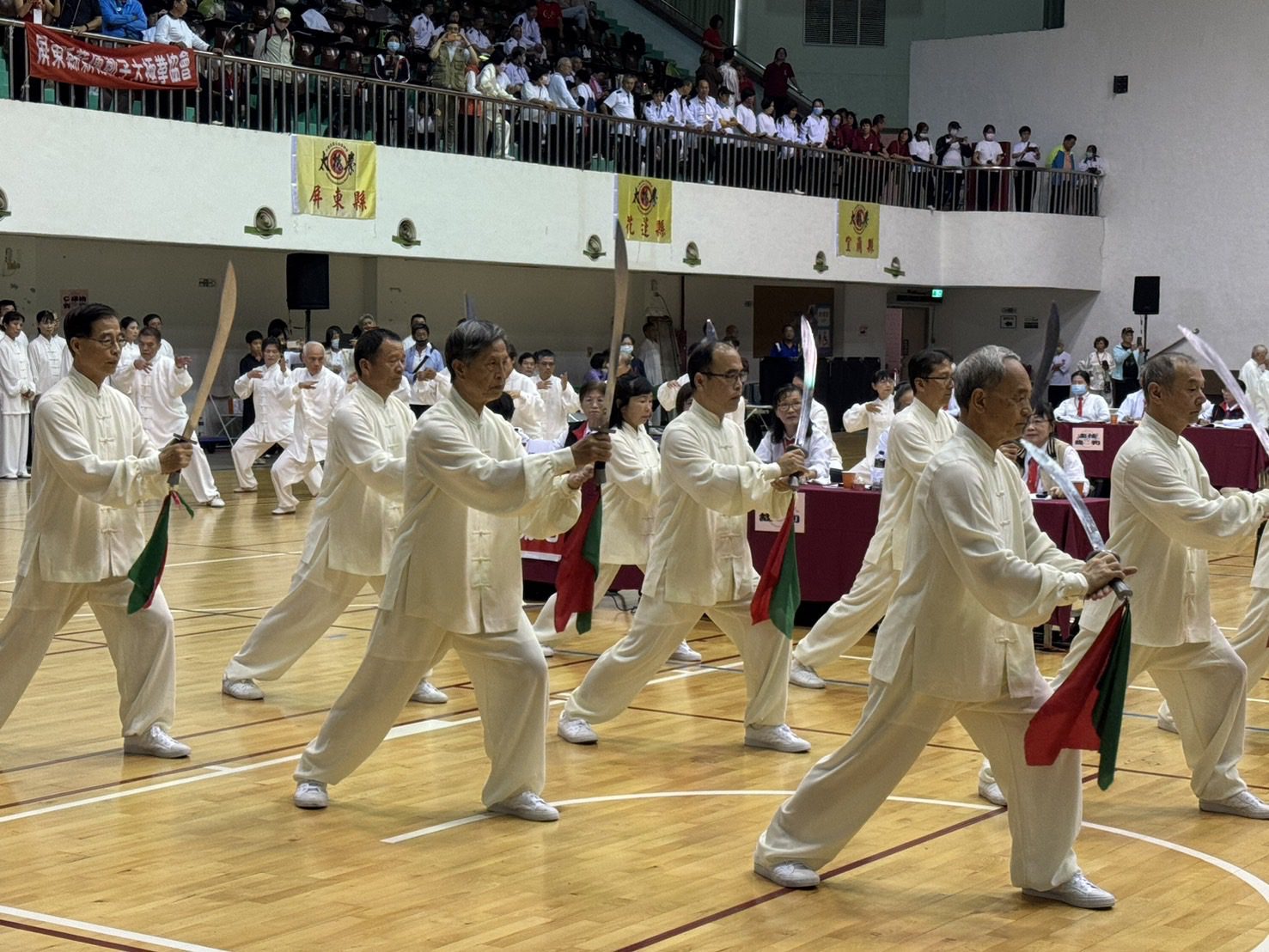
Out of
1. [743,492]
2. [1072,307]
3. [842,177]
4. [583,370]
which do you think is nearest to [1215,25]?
[1072,307]

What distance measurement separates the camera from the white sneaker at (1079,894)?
521 centimetres

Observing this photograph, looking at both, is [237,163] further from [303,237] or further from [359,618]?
[359,618]

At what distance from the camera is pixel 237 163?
18625 millimetres

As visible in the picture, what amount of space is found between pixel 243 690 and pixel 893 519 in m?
3.42

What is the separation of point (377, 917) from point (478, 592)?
1394 millimetres

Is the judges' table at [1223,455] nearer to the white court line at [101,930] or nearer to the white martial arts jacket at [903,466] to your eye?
the white martial arts jacket at [903,466]

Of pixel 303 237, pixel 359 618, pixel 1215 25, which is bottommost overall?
pixel 359 618

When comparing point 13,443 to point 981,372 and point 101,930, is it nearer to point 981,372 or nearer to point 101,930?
point 101,930

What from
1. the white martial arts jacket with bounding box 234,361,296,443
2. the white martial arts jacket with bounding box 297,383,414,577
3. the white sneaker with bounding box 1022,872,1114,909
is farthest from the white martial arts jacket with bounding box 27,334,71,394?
the white sneaker with bounding box 1022,872,1114,909

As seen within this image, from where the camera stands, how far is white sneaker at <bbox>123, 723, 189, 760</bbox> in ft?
23.2

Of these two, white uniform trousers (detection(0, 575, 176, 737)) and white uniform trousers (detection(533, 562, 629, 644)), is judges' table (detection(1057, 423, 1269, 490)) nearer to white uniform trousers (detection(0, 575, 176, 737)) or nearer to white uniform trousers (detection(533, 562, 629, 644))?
white uniform trousers (detection(533, 562, 629, 644))

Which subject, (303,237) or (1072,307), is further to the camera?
(1072,307)

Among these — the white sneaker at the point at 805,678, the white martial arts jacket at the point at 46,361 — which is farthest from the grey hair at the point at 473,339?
the white martial arts jacket at the point at 46,361

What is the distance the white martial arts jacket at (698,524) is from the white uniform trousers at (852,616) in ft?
4.83
